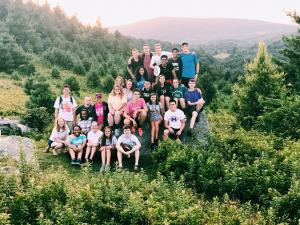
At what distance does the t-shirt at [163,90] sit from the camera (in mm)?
14602

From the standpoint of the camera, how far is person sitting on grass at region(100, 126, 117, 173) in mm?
13450

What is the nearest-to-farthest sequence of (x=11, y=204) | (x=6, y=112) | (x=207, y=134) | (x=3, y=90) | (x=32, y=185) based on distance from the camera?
(x=11, y=204) < (x=32, y=185) < (x=207, y=134) < (x=6, y=112) < (x=3, y=90)

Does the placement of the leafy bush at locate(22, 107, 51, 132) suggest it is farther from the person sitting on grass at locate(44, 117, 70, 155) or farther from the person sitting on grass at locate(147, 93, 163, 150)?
the person sitting on grass at locate(147, 93, 163, 150)

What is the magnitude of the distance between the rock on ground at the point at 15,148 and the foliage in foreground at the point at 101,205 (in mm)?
3576

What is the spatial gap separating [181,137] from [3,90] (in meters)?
23.2

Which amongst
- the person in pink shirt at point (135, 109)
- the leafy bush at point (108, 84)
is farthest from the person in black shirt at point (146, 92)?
the leafy bush at point (108, 84)

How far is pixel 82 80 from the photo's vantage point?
49.9 m

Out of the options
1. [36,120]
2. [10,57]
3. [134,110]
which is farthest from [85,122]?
[10,57]

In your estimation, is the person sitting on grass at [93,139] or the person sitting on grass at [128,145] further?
the person sitting on grass at [93,139]

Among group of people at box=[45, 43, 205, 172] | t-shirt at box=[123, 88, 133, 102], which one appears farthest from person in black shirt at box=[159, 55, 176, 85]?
t-shirt at box=[123, 88, 133, 102]

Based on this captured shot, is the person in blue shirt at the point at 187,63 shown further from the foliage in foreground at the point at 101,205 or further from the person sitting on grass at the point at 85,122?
the foliage in foreground at the point at 101,205

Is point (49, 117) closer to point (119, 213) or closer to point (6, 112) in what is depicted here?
point (6, 112)

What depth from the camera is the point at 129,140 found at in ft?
44.8

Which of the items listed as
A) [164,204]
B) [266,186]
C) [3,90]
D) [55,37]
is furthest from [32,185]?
[55,37]
